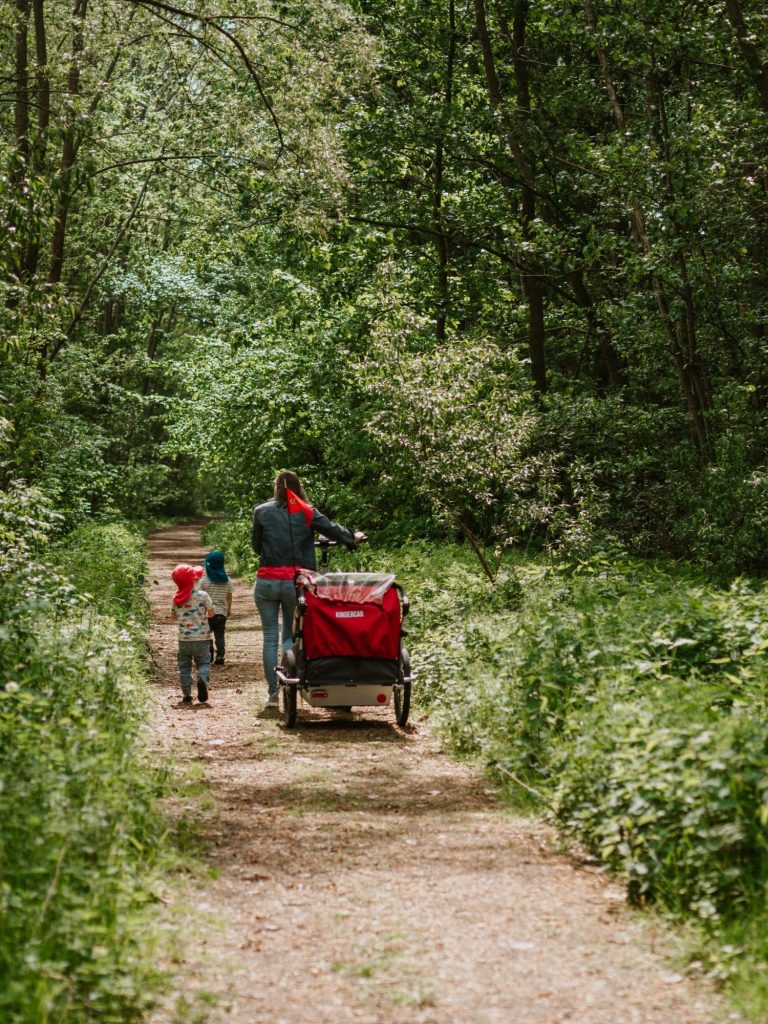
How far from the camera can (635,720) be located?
585 cm

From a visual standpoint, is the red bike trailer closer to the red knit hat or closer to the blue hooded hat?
the red knit hat

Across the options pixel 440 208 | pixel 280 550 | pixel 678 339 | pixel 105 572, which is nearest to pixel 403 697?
pixel 280 550

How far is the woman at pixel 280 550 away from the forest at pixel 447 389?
1336mm

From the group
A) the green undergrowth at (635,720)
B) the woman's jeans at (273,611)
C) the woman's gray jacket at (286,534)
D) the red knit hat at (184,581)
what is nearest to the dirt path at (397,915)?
the green undergrowth at (635,720)

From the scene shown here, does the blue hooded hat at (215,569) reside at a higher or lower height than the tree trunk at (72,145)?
lower

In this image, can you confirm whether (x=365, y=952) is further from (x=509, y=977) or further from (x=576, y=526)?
(x=576, y=526)

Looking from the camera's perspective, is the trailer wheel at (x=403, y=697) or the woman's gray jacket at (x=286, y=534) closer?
the trailer wheel at (x=403, y=697)

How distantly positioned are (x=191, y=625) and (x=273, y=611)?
36.8 inches

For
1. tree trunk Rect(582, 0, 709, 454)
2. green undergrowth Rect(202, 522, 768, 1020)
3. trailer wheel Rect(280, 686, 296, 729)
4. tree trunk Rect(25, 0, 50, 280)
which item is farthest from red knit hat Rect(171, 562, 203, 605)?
tree trunk Rect(582, 0, 709, 454)

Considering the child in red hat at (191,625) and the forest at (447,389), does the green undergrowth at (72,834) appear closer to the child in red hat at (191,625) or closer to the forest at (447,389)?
the forest at (447,389)

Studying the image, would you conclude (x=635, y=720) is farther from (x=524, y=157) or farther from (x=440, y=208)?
(x=440, y=208)

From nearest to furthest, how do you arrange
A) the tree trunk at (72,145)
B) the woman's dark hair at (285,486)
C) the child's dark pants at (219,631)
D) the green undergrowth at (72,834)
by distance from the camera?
the green undergrowth at (72,834) < the woman's dark hair at (285,486) < the child's dark pants at (219,631) < the tree trunk at (72,145)

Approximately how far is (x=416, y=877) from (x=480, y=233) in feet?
58.1

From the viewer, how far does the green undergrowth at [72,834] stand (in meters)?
3.81
